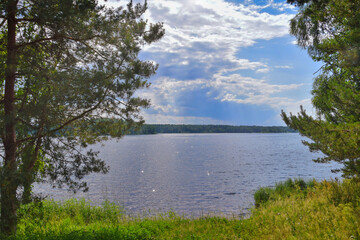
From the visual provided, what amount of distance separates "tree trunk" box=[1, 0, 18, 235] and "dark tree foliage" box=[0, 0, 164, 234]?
0.08ft

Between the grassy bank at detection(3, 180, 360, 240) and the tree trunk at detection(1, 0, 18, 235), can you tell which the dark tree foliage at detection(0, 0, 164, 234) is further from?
the grassy bank at detection(3, 180, 360, 240)

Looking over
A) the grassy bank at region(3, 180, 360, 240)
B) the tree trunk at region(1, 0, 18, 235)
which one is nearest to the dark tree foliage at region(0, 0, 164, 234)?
the tree trunk at region(1, 0, 18, 235)

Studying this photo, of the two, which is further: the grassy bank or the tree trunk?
the grassy bank

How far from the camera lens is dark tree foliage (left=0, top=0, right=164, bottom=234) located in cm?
772

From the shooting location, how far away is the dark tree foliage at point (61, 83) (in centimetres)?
772

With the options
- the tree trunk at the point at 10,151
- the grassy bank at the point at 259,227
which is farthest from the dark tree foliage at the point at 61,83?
the grassy bank at the point at 259,227

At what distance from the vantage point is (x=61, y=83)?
7949 mm

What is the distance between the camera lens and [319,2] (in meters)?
8.51

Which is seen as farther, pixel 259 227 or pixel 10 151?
pixel 259 227

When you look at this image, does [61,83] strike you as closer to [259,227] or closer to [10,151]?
[10,151]

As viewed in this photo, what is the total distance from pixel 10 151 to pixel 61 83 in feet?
9.22

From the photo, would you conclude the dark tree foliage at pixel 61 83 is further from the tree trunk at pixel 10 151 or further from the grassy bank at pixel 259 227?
the grassy bank at pixel 259 227

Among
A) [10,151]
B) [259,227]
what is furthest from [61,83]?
[259,227]

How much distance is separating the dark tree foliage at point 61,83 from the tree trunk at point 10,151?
2cm
